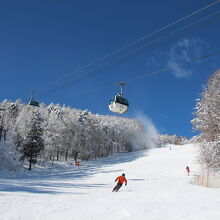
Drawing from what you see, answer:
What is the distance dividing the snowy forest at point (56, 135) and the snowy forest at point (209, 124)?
30.6 meters

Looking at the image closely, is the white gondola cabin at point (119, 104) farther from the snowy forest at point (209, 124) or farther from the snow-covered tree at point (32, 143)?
the snow-covered tree at point (32, 143)

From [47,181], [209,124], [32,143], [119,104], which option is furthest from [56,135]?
[119,104]

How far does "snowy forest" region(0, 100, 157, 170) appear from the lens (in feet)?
158

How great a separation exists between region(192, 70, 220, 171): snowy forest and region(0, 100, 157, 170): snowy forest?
A: 30551 mm

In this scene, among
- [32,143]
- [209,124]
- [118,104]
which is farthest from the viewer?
[32,143]

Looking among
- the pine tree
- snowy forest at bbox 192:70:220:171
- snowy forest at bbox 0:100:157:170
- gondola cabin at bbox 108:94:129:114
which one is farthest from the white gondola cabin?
the pine tree

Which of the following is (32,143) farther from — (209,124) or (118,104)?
(118,104)

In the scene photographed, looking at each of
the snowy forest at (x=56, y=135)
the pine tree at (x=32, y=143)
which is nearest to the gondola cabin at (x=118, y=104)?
the snowy forest at (x=56, y=135)

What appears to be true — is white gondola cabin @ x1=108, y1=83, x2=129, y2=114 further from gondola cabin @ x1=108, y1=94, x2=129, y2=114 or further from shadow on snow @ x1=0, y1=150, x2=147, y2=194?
shadow on snow @ x1=0, y1=150, x2=147, y2=194

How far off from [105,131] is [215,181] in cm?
7685

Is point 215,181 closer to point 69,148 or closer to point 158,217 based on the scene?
point 158,217

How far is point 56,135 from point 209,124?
50674 mm

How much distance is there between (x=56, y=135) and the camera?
68.7m

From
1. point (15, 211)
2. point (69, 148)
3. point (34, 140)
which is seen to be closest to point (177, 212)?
point (15, 211)
